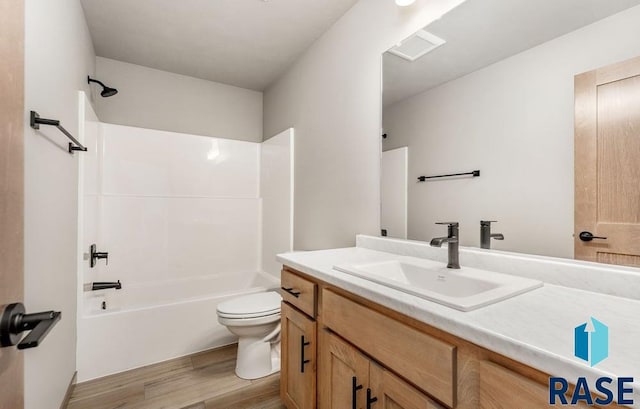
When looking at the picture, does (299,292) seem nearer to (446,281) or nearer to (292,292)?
(292,292)

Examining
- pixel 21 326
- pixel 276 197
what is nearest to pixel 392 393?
pixel 21 326

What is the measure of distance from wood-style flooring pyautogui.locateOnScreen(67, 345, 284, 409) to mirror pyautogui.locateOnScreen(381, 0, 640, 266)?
1306mm

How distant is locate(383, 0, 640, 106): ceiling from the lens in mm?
1004

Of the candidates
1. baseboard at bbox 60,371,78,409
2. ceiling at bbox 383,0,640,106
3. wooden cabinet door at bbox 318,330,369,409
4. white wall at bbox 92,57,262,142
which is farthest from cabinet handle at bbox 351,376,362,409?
white wall at bbox 92,57,262,142

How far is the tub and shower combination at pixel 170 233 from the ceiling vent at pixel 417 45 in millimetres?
1261

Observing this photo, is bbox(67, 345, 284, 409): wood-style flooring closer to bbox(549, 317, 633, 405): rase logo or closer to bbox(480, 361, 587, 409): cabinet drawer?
bbox(480, 361, 587, 409): cabinet drawer

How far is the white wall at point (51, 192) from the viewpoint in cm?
112

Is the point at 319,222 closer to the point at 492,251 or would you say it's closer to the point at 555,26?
the point at 492,251

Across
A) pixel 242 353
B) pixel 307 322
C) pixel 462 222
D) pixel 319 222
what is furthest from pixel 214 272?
pixel 462 222

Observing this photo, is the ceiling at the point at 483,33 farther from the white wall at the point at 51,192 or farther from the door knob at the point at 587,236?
the white wall at the point at 51,192

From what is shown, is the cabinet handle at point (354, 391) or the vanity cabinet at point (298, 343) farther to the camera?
the vanity cabinet at point (298, 343)

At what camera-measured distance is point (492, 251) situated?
1.20m

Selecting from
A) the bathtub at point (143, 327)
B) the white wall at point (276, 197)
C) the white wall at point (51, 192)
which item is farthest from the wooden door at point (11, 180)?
the white wall at point (276, 197)

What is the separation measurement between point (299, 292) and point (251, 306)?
2.59ft
